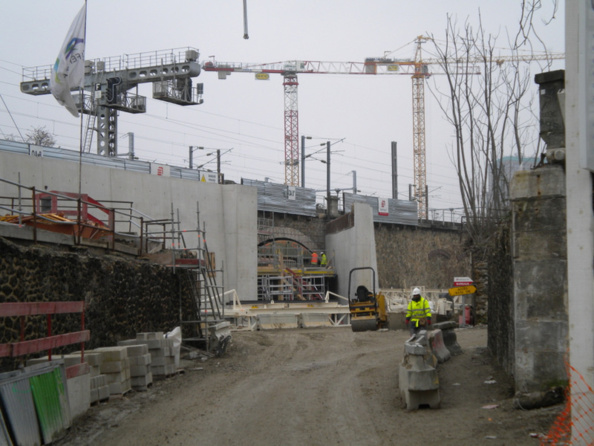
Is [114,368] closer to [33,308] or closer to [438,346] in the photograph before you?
[33,308]

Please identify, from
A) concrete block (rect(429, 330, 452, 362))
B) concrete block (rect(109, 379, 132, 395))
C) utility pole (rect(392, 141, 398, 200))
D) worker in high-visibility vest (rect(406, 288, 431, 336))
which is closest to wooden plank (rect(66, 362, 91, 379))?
concrete block (rect(109, 379, 132, 395))

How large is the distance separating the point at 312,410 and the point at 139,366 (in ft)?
14.4

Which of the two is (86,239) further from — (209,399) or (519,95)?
(519,95)

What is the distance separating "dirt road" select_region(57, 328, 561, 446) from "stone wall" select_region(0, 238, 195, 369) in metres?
1.99

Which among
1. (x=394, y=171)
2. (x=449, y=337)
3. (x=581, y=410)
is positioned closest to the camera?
(x=581, y=410)

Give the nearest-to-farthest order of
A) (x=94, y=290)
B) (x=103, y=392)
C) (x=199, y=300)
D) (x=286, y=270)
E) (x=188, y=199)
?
1. (x=103, y=392)
2. (x=94, y=290)
3. (x=199, y=300)
4. (x=188, y=199)
5. (x=286, y=270)

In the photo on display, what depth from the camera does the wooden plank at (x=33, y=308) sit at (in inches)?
318

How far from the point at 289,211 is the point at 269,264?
15.1ft

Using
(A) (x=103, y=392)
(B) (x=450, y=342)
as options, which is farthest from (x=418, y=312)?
(A) (x=103, y=392)

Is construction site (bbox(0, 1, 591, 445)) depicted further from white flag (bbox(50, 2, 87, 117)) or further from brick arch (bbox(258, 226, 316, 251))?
brick arch (bbox(258, 226, 316, 251))

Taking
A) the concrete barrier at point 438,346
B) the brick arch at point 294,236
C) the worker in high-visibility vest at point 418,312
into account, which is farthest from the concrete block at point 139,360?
the brick arch at point 294,236

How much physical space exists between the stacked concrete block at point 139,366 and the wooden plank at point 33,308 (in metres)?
3.18

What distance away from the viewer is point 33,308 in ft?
28.9

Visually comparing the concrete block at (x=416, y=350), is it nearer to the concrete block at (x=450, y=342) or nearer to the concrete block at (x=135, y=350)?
the concrete block at (x=450, y=342)
